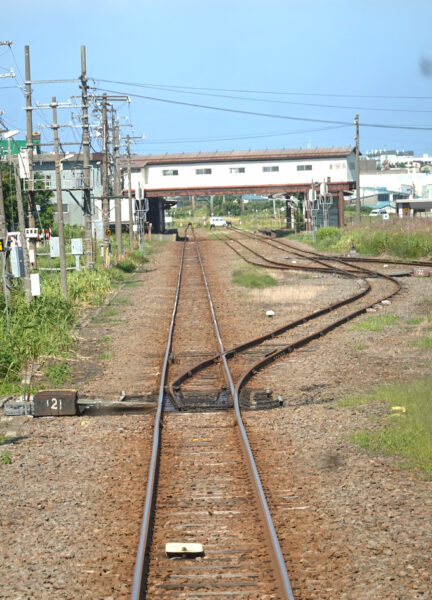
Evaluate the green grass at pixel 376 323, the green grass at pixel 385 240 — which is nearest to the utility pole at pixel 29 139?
the green grass at pixel 376 323

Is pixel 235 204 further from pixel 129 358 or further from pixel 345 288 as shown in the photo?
pixel 129 358

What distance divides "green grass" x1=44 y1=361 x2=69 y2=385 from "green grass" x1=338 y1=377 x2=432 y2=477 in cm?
469

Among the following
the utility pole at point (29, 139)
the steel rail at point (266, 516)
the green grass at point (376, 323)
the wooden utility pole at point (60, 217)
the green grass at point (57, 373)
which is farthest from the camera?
the utility pole at point (29, 139)

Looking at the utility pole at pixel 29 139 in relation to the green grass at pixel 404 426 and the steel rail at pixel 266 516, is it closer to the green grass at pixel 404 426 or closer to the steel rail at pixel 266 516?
the steel rail at pixel 266 516

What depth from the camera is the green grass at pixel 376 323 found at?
56.7ft

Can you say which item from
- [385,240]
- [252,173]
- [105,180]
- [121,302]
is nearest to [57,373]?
[121,302]

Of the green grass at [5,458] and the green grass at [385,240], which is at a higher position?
the green grass at [385,240]

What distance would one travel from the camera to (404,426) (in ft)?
30.6

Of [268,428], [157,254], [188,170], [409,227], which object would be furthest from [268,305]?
[188,170]

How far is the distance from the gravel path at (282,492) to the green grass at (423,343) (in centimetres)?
15

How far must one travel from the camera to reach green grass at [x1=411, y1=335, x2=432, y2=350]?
14.9m

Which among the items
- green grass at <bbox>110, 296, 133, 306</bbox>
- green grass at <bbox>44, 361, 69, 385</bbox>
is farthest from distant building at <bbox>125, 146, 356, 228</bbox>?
green grass at <bbox>44, 361, 69, 385</bbox>

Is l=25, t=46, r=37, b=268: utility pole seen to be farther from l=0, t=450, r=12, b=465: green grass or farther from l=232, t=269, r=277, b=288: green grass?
l=0, t=450, r=12, b=465: green grass

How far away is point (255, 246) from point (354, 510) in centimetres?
4563
